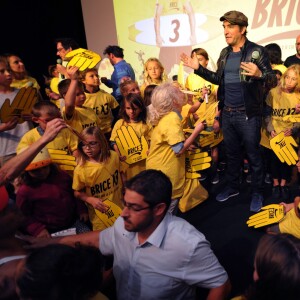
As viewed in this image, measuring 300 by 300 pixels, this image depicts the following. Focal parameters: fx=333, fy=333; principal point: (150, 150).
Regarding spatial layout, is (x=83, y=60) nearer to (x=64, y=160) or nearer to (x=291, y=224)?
(x=64, y=160)

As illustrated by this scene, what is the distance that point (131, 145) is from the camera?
290 cm

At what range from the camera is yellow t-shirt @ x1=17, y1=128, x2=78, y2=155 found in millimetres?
2666

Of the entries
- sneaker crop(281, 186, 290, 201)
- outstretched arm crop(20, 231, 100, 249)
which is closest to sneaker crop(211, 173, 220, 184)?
sneaker crop(281, 186, 290, 201)

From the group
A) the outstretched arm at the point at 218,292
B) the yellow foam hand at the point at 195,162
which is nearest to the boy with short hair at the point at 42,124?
the yellow foam hand at the point at 195,162

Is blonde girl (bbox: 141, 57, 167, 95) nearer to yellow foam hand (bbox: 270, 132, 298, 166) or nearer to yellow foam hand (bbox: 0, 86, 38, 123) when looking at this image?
yellow foam hand (bbox: 270, 132, 298, 166)

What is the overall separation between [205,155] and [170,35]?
427 cm

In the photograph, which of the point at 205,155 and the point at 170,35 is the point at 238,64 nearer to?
the point at 205,155

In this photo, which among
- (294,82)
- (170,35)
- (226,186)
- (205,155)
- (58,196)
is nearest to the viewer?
(58,196)

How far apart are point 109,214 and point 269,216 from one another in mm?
1289

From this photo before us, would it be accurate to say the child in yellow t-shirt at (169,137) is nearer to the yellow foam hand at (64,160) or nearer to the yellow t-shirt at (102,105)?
the yellow foam hand at (64,160)

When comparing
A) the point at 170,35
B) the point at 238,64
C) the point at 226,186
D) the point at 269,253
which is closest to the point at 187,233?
the point at 269,253

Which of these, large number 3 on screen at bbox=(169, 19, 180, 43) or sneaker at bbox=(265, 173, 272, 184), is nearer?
sneaker at bbox=(265, 173, 272, 184)

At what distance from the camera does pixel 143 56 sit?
6777 millimetres

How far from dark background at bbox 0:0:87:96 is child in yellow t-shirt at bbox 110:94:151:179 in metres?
4.56
